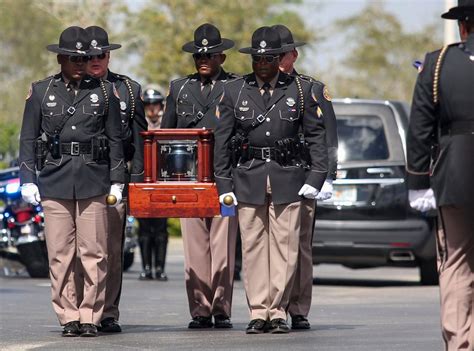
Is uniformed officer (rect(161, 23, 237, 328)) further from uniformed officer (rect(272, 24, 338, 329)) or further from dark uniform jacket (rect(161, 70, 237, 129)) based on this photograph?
uniformed officer (rect(272, 24, 338, 329))

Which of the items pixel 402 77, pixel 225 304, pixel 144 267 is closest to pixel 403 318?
pixel 225 304

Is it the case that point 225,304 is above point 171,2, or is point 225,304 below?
below

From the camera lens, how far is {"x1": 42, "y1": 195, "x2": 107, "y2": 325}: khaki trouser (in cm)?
1120

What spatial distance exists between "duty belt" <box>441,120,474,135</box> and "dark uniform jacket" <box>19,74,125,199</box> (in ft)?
10.8

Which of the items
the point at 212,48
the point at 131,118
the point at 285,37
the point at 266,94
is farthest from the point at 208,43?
the point at 266,94

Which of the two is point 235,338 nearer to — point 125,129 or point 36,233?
point 125,129

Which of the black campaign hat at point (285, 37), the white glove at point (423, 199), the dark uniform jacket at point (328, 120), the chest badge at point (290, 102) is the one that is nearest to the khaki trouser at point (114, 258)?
the chest badge at point (290, 102)

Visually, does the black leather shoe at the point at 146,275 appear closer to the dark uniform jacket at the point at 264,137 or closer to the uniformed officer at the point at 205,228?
the uniformed officer at the point at 205,228

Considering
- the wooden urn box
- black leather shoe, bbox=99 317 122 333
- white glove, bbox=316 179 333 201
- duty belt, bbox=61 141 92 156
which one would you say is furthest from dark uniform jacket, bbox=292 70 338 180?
black leather shoe, bbox=99 317 122 333

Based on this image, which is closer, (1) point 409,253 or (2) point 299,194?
(2) point 299,194

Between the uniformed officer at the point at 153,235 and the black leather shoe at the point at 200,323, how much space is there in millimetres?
6464

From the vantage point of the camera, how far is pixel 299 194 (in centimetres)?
1140

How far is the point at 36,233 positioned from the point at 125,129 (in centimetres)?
667

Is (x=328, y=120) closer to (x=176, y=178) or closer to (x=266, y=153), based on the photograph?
(x=266, y=153)
